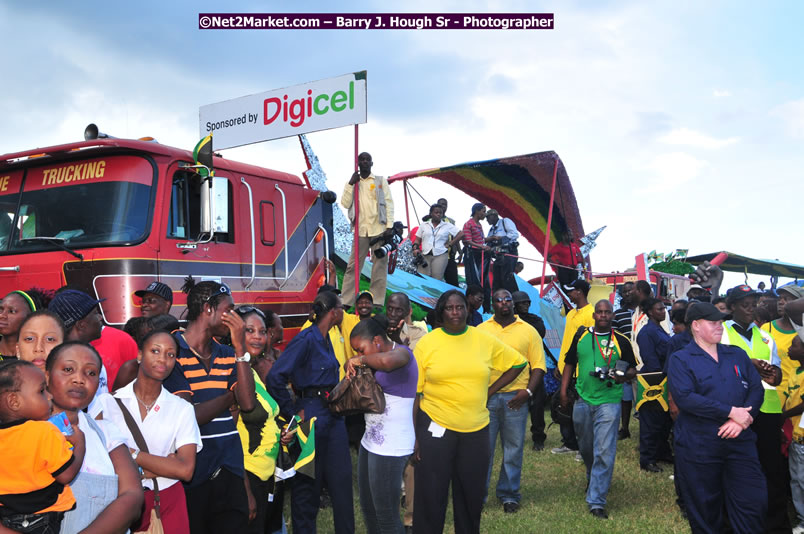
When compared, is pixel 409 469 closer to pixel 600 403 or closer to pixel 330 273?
pixel 600 403

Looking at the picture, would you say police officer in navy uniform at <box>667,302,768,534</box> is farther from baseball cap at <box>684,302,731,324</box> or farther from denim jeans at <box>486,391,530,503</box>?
denim jeans at <box>486,391,530,503</box>

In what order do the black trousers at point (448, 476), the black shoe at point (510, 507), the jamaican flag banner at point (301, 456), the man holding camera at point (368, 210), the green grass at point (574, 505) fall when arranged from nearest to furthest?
the jamaican flag banner at point (301, 456) → the black trousers at point (448, 476) → the green grass at point (574, 505) → the black shoe at point (510, 507) → the man holding camera at point (368, 210)

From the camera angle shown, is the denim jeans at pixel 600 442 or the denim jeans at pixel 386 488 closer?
the denim jeans at pixel 386 488

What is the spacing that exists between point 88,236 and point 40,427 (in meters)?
4.29

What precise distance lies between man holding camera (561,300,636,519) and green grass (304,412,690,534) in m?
0.25

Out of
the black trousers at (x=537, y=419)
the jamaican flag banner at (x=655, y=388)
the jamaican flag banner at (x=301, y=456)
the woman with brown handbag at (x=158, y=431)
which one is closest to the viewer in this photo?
the woman with brown handbag at (x=158, y=431)

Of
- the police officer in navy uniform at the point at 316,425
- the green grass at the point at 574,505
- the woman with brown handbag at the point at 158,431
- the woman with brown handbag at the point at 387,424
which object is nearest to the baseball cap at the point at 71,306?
the woman with brown handbag at the point at 158,431

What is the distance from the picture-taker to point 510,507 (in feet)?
21.2

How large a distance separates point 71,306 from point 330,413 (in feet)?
6.00

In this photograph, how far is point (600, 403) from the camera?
646 centimetres

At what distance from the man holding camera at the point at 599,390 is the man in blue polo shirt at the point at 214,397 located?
145 inches

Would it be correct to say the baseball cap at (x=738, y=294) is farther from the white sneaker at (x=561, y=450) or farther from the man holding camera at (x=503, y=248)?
the man holding camera at (x=503, y=248)

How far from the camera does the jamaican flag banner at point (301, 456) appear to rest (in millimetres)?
4621

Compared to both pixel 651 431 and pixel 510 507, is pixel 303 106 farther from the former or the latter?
pixel 651 431
